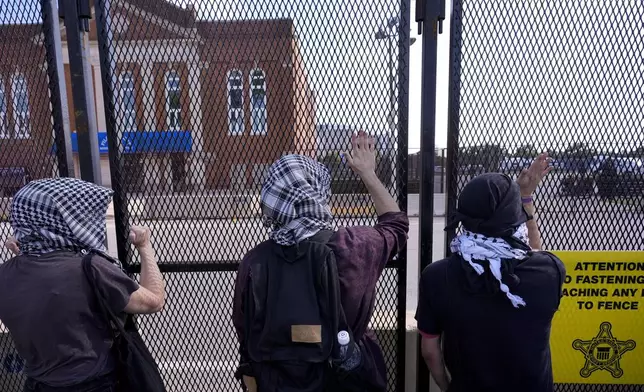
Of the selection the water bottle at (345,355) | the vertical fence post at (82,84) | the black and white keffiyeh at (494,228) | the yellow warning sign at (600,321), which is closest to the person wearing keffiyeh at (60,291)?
the vertical fence post at (82,84)

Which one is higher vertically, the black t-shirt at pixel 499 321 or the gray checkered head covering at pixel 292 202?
the gray checkered head covering at pixel 292 202

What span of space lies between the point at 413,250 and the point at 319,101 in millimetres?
7094

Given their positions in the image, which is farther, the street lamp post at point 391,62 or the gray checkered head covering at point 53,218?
the street lamp post at point 391,62

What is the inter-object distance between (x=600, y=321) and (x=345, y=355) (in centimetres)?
162

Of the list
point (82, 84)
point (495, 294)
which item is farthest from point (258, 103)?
point (495, 294)

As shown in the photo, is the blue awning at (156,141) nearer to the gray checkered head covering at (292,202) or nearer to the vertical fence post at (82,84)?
the vertical fence post at (82,84)

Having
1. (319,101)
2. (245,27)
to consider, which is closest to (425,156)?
(319,101)

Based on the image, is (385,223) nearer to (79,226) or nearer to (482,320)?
(482,320)

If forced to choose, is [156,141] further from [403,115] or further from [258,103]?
[403,115]

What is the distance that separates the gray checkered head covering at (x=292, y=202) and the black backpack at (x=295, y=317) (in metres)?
0.04

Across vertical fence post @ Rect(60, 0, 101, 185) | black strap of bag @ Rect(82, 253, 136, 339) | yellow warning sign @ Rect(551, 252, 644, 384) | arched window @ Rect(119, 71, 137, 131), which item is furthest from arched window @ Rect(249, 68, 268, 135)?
yellow warning sign @ Rect(551, 252, 644, 384)

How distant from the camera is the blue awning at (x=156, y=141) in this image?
2314 mm

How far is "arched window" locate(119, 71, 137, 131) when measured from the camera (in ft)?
7.40

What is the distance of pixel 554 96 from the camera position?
2.22 meters
